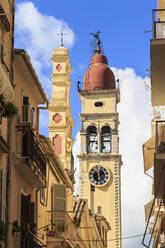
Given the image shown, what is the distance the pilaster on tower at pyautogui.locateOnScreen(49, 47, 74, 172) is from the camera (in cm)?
3691

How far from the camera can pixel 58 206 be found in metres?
28.1

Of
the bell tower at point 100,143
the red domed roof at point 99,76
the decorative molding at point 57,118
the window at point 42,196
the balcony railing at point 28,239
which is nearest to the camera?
the balcony railing at point 28,239

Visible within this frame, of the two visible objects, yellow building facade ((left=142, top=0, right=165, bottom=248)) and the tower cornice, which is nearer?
yellow building facade ((left=142, top=0, right=165, bottom=248))

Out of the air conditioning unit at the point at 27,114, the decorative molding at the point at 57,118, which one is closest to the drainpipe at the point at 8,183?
the air conditioning unit at the point at 27,114

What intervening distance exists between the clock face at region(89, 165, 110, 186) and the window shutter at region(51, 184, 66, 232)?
52.0m

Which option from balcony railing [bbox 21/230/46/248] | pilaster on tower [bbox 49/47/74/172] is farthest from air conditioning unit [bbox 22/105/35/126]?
pilaster on tower [bbox 49/47/74/172]

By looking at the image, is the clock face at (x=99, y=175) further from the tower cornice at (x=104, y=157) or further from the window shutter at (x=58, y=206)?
the window shutter at (x=58, y=206)

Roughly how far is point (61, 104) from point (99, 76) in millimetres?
47057

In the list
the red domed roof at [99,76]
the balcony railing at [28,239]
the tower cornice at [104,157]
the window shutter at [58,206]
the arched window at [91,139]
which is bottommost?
the balcony railing at [28,239]

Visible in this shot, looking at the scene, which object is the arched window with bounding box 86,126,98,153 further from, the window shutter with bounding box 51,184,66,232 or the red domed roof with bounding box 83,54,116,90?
the window shutter with bounding box 51,184,66,232

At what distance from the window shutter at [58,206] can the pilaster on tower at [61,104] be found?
8.11 m

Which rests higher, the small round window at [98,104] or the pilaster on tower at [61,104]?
the small round window at [98,104]

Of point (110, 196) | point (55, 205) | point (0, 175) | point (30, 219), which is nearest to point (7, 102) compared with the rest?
point (0, 175)

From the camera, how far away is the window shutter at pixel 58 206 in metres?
26.6
